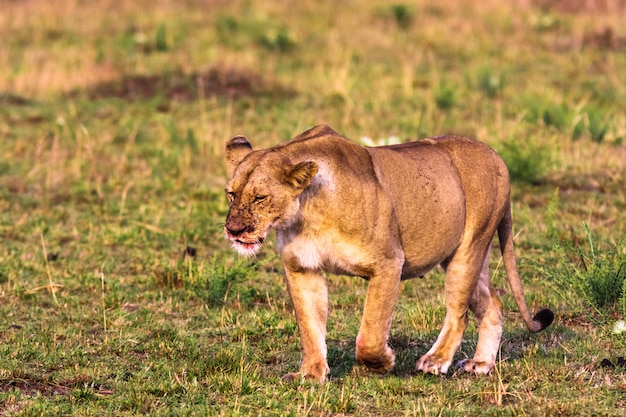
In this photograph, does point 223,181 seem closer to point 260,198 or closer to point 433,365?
point 433,365

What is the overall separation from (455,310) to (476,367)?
1.15 feet

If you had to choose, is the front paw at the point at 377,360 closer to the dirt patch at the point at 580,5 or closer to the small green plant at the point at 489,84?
the small green plant at the point at 489,84

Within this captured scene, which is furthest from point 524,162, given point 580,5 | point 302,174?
point 580,5

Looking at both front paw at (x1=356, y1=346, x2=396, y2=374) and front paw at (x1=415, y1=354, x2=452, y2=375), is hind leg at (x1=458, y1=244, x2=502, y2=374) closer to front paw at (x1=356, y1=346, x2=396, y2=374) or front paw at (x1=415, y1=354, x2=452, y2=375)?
front paw at (x1=415, y1=354, x2=452, y2=375)

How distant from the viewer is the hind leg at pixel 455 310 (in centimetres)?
621

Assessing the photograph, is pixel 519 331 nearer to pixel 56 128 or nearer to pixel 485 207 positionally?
pixel 485 207

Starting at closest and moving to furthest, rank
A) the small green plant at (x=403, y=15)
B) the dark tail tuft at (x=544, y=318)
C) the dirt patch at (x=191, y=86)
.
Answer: the dark tail tuft at (x=544, y=318), the dirt patch at (x=191, y=86), the small green plant at (x=403, y=15)

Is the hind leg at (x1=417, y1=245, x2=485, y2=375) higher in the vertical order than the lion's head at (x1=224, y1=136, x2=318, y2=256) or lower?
lower

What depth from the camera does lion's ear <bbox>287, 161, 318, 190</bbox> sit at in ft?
17.4

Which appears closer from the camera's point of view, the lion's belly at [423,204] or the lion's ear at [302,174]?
the lion's ear at [302,174]

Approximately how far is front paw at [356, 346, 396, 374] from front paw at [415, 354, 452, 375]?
1.06 ft

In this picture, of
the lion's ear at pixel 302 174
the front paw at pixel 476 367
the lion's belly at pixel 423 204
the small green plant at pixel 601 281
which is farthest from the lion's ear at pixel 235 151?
the small green plant at pixel 601 281

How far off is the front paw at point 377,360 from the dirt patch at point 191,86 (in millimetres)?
9308

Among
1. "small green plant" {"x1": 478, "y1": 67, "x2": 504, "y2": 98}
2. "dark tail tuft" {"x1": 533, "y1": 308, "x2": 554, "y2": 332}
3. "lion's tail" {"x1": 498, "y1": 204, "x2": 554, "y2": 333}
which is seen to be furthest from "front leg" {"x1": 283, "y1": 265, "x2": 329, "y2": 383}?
"small green plant" {"x1": 478, "y1": 67, "x2": 504, "y2": 98}
